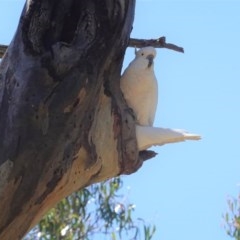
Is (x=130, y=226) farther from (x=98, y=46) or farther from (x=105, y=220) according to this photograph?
(x=98, y=46)

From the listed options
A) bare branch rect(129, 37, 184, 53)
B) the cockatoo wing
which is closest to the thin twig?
bare branch rect(129, 37, 184, 53)

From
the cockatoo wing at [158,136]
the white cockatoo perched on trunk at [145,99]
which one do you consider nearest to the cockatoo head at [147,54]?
the white cockatoo perched on trunk at [145,99]

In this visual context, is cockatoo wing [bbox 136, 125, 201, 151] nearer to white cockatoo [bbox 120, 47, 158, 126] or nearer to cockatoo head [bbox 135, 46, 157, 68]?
white cockatoo [bbox 120, 47, 158, 126]

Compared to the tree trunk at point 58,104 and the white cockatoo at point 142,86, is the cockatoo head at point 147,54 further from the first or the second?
the tree trunk at point 58,104

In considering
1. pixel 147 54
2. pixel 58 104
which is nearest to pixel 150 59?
pixel 147 54

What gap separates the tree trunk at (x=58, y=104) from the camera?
1685 mm

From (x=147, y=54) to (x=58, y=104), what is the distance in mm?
339

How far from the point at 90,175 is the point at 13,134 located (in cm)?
20

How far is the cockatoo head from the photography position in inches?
78.2

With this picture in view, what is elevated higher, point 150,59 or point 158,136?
point 150,59

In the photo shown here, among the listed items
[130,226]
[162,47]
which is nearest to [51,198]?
[162,47]

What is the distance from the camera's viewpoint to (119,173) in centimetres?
188

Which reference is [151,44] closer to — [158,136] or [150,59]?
[150,59]

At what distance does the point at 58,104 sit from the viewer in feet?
5.63
